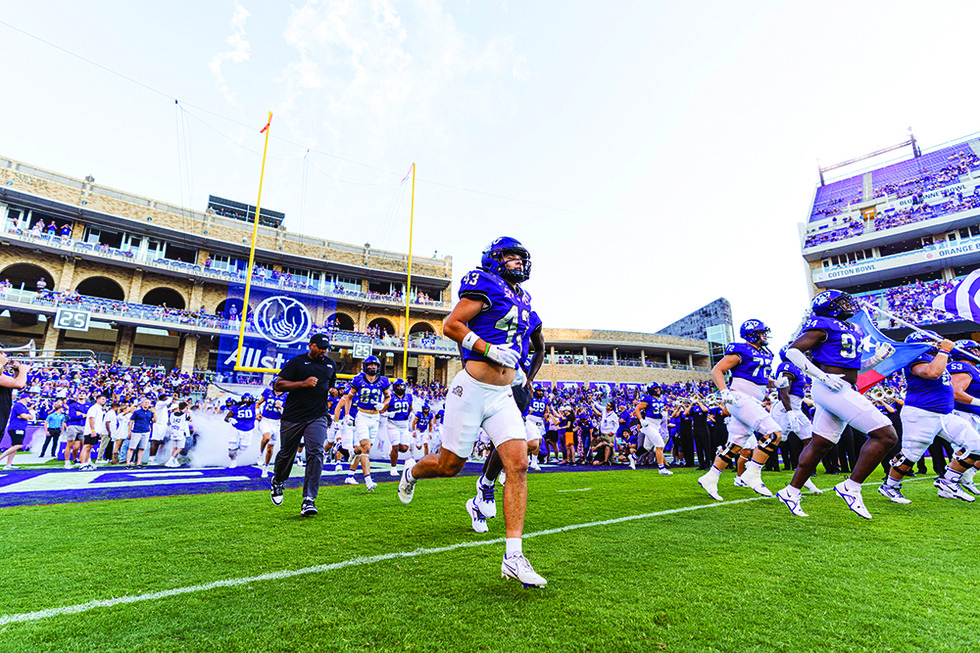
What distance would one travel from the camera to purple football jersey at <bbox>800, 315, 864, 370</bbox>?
502cm

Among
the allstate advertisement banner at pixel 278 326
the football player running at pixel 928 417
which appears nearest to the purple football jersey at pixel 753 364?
the football player running at pixel 928 417

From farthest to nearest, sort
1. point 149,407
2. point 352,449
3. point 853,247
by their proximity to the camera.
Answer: point 853,247 → point 149,407 → point 352,449

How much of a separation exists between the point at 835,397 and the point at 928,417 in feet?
6.98

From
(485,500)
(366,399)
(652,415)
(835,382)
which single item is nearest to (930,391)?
(835,382)

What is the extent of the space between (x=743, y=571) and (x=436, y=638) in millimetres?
2058

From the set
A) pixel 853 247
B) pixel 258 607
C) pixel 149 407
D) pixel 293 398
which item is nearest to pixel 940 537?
pixel 258 607

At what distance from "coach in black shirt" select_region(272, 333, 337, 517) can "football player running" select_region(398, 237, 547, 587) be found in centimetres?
235

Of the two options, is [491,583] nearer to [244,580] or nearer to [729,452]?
[244,580]

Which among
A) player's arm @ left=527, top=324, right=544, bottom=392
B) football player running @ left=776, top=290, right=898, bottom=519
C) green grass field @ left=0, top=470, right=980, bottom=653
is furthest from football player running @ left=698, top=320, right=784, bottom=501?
player's arm @ left=527, top=324, right=544, bottom=392

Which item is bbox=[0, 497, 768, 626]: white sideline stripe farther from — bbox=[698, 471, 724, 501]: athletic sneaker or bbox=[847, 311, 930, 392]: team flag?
bbox=[847, 311, 930, 392]: team flag

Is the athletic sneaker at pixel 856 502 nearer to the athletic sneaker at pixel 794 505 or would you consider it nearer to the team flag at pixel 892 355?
the athletic sneaker at pixel 794 505

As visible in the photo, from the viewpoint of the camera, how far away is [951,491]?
612 cm

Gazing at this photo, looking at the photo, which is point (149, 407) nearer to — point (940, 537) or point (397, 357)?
point (940, 537)

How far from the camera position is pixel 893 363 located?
6.12 m
